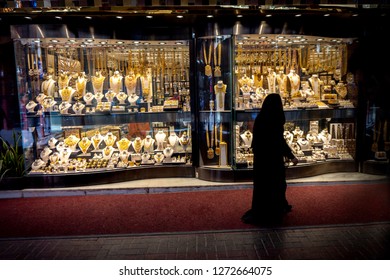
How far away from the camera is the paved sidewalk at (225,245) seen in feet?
12.3

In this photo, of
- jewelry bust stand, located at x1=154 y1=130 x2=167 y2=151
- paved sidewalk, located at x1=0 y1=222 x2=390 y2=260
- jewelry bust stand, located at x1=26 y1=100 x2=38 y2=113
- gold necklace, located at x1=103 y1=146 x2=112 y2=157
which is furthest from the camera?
jewelry bust stand, located at x1=154 y1=130 x2=167 y2=151

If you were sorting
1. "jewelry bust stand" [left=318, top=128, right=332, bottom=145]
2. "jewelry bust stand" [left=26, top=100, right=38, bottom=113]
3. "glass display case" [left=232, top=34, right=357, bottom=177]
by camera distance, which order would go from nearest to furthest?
"jewelry bust stand" [left=26, top=100, right=38, bottom=113], "glass display case" [left=232, top=34, right=357, bottom=177], "jewelry bust stand" [left=318, top=128, right=332, bottom=145]

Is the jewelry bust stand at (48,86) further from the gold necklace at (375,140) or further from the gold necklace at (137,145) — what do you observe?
the gold necklace at (375,140)

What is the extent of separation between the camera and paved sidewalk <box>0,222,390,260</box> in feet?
12.3

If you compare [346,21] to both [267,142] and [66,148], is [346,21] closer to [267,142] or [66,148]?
[267,142]

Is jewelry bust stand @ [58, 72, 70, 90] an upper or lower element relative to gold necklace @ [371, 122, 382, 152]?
upper

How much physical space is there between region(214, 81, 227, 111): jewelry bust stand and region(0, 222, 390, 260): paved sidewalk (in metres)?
2.75

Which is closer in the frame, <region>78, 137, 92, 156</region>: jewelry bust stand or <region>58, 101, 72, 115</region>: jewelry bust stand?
<region>58, 101, 72, 115</region>: jewelry bust stand

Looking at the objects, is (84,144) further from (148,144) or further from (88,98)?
(148,144)

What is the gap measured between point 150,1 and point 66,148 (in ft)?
10.5

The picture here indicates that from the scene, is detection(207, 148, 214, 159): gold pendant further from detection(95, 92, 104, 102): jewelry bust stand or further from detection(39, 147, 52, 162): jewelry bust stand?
detection(39, 147, 52, 162): jewelry bust stand

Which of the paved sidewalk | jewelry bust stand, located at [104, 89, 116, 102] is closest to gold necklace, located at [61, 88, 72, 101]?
jewelry bust stand, located at [104, 89, 116, 102]

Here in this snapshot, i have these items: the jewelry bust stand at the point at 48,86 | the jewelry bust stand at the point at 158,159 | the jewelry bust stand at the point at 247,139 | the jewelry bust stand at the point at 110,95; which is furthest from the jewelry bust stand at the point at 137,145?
the jewelry bust stand at the point at 247,139

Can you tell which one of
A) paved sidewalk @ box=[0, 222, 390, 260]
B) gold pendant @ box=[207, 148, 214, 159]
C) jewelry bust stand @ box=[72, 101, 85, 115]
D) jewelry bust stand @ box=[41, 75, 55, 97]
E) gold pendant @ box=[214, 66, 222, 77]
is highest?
gold pendant @ box=[214, 66, 222, 77]
